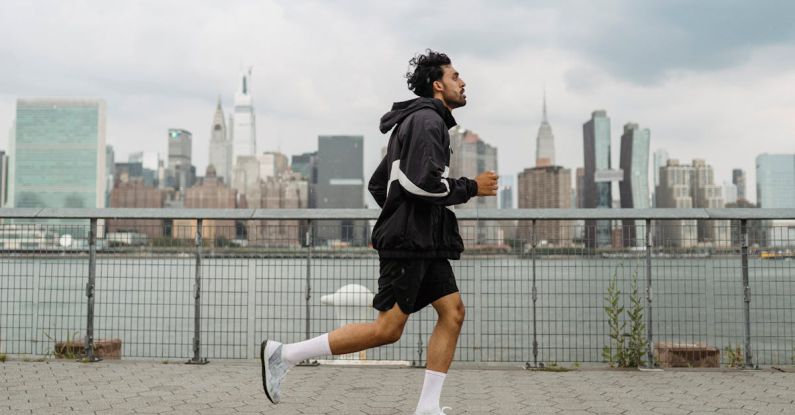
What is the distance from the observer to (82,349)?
6812 millimetres

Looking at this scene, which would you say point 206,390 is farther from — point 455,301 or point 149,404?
point 455,301

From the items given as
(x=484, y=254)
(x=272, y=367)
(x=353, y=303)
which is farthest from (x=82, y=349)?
(x=484, y=254)

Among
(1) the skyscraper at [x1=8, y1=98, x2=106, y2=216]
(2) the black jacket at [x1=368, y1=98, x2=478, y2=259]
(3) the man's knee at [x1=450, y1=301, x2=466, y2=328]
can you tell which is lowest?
(3) the man's knee at [x1=450, y1=301, x2=466, y2=328]

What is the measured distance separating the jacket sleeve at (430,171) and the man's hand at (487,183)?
0.19 feet

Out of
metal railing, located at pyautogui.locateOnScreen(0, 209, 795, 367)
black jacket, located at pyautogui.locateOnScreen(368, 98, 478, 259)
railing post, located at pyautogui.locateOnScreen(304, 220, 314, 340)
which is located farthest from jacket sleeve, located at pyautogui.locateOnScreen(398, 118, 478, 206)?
railing post, located at pyautogui.locateOnScreen(304, 220, 314, 340)

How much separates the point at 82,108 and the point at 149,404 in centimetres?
18627

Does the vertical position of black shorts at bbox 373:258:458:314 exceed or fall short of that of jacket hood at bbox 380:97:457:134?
it falls short

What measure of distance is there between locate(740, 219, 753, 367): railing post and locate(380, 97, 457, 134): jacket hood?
3.73 metres

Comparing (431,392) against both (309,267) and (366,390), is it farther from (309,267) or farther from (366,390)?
(309,267)

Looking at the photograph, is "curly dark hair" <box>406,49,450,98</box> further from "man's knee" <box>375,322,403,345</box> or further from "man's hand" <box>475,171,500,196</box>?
"man's knee" <box>375,322,403,345</box>

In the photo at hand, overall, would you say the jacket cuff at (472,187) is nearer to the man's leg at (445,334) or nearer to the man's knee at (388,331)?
the man's leg at (445,334)

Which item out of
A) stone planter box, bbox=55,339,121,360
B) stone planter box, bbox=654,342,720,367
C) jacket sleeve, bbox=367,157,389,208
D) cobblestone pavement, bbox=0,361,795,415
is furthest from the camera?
stone planter box, bbox=55,339,121,360

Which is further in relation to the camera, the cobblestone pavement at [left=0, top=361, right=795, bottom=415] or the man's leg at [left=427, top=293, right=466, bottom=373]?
the cobblestone pavement at [left=0, top=361, right=795, bottom=415]

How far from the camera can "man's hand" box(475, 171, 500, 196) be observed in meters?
3.71
